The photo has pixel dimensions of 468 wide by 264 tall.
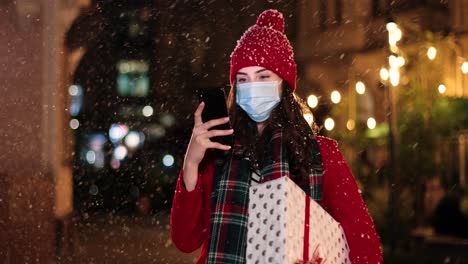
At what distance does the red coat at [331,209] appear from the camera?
284 cm

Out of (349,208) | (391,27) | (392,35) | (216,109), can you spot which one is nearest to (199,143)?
(216,109)

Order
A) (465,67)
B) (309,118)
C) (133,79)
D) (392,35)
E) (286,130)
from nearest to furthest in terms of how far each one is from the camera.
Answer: (286,130), (309,118), (392,35), (465,67), (133,79)

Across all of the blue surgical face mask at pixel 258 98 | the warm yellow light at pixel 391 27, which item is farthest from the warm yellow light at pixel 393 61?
the blue surgical face mask at pixel 258 98

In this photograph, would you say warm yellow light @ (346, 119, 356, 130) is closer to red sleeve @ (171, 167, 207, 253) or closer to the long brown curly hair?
the long brown curly hair

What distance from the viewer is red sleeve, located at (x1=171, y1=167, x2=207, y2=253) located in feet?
A: 9.56

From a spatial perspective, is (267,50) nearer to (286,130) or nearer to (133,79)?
(286,130)

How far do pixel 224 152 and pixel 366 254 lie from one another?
624 mm

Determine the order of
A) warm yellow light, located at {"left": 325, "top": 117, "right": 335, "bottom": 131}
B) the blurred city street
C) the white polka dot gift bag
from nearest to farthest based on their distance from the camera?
the white polka dot gift bag
the blurred city street
warm yellow light, located at {"left": 325, "top": 117, "right": 335, "bottom": 131}

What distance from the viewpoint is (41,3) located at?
37.2 feet

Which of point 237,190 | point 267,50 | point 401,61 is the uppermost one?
point 401,61

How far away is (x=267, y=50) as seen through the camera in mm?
3127

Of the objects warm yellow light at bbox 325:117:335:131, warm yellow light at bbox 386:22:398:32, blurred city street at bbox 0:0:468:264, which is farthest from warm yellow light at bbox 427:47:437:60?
warm yellow light at bbox 325:117:335:131

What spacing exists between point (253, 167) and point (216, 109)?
257 mm

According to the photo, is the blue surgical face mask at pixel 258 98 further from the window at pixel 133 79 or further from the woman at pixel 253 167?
the window at pixel 133 79
